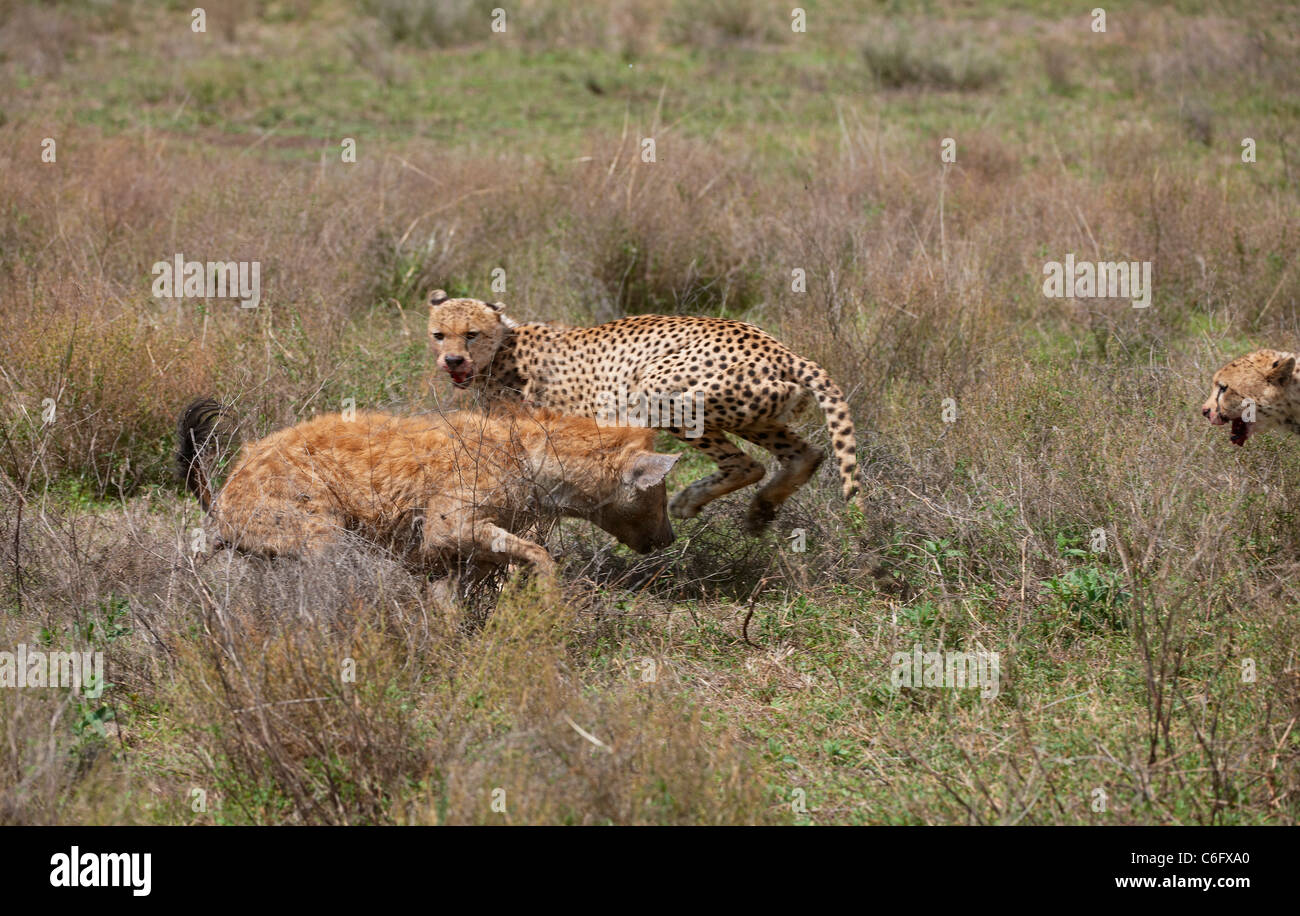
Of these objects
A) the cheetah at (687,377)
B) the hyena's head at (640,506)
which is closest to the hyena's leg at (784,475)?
the cheetah at (687,377)

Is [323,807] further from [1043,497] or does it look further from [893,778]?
[1043,497]

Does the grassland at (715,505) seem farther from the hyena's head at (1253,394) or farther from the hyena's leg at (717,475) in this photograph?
the hyena's head at (1253,394)

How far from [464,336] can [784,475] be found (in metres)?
2.03

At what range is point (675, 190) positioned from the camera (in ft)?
34.9

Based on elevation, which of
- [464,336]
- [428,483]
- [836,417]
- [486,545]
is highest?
[464,336]

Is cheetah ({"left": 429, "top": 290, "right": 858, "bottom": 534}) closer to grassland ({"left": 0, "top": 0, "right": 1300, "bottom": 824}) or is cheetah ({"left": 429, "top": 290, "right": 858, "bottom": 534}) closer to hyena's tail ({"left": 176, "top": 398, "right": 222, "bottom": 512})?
grassland ({"left": 0, "top": 0, "right": 1300, "bottom": 824})

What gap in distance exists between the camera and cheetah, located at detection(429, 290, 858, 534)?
6.87 m

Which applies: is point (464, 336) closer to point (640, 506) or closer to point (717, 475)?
point (717, 475)

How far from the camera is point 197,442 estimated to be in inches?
240

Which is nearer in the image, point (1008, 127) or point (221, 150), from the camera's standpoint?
point (221, 150)

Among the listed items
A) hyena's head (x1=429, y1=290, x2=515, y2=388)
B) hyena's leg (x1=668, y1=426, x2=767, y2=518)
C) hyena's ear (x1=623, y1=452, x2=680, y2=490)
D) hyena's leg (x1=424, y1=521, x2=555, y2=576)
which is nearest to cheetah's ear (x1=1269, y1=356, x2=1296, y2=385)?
hyena's leg (x1=668, y1=426, x2=767, y2=518)

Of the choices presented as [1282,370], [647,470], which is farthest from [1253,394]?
[647,470]
